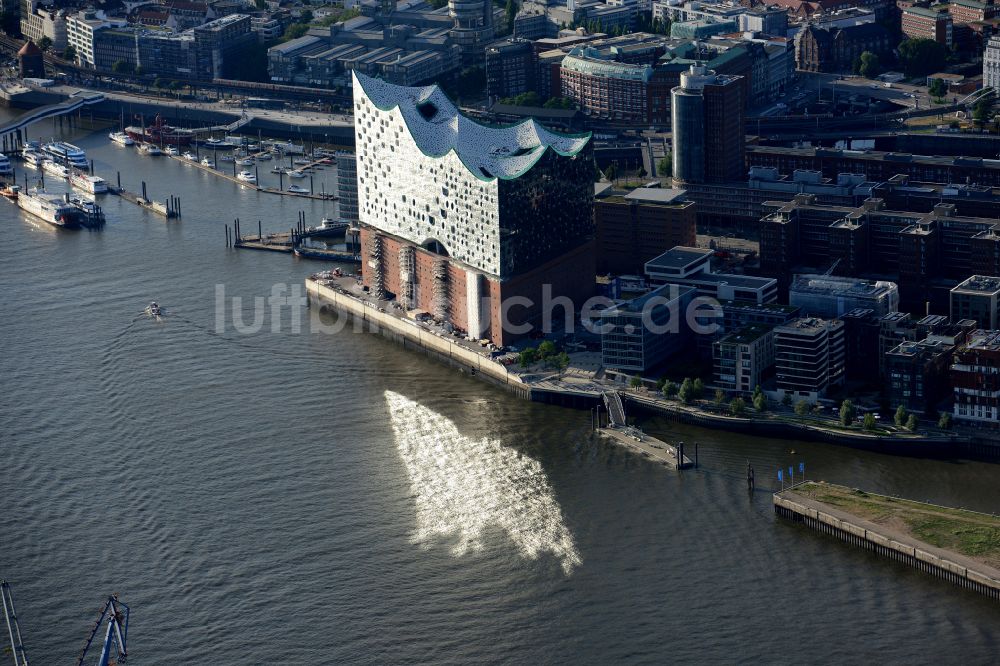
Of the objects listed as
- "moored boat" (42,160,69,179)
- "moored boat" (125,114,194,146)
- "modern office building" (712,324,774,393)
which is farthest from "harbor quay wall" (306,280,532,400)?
"moored boat" (125,114,194,146)

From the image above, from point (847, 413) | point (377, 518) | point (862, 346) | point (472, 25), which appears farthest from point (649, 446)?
point (472, 25)

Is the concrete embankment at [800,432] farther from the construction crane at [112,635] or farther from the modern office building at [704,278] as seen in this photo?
the construction crane at [112,635]

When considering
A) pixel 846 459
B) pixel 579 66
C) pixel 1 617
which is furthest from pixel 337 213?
pixel 1 617

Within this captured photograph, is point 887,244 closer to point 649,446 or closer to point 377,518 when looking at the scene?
point 649,446

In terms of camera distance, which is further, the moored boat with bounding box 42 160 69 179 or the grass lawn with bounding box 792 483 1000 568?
the moored boat with bounding box 42 160 69 179

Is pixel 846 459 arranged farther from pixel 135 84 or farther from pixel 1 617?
pixel 135 84

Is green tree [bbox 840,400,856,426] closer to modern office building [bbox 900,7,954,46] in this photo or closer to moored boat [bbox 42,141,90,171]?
moored boat [bbox 42,141,90,171]
